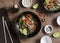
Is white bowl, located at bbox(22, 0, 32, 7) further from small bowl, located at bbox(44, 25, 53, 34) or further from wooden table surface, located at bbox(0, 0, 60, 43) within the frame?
small bowl, located at bbox(44, 25, 53, 34)

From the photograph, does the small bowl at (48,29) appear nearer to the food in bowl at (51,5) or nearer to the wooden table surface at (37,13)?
the wooden table surface at (37,13)

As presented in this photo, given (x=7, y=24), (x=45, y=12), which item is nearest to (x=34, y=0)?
(x=45, y=12)

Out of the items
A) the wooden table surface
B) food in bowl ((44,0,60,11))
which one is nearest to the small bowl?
the wooden table surface

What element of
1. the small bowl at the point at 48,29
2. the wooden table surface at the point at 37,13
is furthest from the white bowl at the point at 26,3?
the small bowl at the point at 48,29

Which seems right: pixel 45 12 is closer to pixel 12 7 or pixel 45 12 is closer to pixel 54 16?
pixel 54 16

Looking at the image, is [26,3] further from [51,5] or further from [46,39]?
[46,39]

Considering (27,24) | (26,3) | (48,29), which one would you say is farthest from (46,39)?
(26,3)
